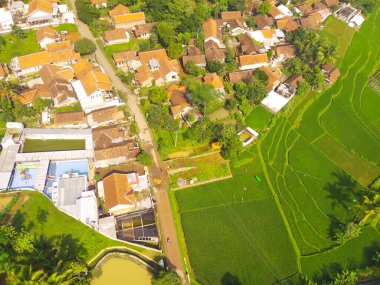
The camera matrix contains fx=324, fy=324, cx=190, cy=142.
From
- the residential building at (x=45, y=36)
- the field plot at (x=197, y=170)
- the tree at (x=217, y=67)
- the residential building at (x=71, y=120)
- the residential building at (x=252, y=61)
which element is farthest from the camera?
the residential building at (x=252, y=61)

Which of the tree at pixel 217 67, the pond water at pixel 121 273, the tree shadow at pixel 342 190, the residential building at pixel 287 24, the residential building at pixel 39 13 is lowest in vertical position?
the tree shadow at pixel 342 190

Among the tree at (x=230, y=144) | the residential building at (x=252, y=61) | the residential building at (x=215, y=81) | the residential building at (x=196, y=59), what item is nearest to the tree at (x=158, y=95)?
the residential building at (x=215, y=81)

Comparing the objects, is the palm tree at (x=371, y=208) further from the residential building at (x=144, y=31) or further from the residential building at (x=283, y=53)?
the residential building at (x=144, y=31)

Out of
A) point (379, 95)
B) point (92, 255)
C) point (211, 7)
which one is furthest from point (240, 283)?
point (211, 7)

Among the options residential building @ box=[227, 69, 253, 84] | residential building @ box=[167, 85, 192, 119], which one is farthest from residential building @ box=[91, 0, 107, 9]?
residential building @ box=[227, 69, 253, 84]

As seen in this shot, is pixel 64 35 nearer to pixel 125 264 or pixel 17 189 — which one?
pixel 17 189

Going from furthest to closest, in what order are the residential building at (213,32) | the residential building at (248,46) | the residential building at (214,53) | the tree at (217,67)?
the residential building at (213,32) < the residential building at (248,46) < the residential building at (214,53) < the tree at (217,67)

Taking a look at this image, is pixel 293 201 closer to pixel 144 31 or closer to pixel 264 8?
pixel 144 31
